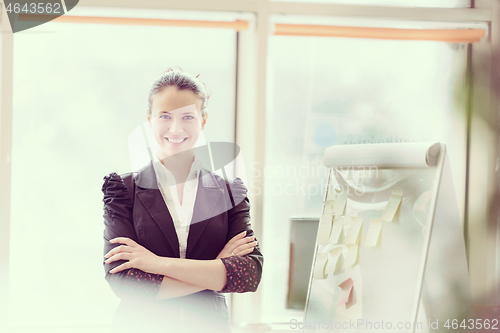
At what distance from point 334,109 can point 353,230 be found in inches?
34.2

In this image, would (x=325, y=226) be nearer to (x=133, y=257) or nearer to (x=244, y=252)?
(x=244, y=252)

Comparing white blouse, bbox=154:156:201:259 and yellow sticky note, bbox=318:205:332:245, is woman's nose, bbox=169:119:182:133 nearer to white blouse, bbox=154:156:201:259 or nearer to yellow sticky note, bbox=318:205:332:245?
white blouse, bbox=154:156:201:259

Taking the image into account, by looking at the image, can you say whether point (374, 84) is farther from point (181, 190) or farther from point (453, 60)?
point (181, 190)

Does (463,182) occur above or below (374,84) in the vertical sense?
below

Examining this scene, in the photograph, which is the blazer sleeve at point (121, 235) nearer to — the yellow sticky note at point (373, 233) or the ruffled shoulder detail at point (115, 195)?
the ruffled shoulder detail at point (115, 195)

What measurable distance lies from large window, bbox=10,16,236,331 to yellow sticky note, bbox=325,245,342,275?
3.87 feet

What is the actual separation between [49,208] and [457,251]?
1.91m

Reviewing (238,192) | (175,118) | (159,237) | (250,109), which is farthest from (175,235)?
(250,109)

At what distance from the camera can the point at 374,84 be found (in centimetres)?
207

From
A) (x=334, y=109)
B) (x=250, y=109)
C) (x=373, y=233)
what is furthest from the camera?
(x=334, y=109)

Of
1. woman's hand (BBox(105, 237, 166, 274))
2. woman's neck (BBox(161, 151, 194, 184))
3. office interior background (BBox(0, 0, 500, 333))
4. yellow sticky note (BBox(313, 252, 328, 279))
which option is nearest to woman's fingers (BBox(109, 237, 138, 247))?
woman's hand (BBox(105, 237, 166, 274))

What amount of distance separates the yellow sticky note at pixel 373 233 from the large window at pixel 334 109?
0.71 m

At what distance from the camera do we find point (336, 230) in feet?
4.82

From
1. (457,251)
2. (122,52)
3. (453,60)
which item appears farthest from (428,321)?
(122,52)
